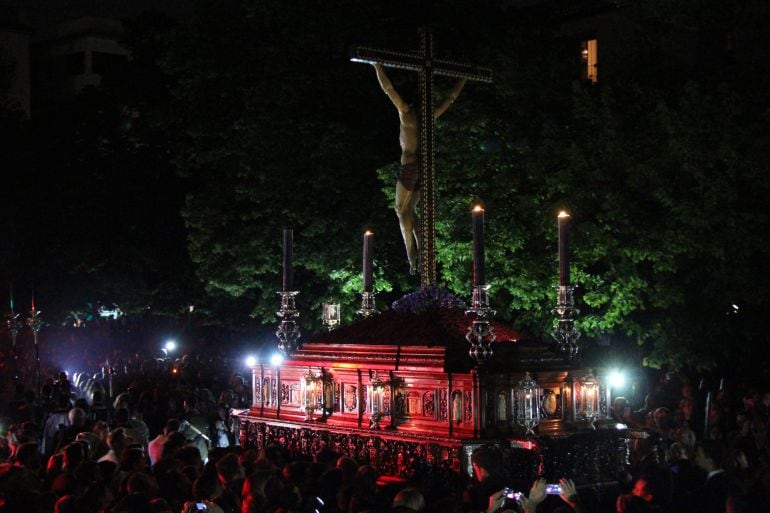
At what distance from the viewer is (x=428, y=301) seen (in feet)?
48.6

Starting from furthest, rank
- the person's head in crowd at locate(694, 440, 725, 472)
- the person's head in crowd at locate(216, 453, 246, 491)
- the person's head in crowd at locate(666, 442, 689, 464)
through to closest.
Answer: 1. the person's head in crowd at locate(666, 442, 689, 464)
2. the person's head in crowd at locate(694, 440, 725, 472)
3. the person's head in crowd at locate(216, 453, 246, 491)

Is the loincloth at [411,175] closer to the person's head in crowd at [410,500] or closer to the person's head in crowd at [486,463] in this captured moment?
the person's head in crowd at [486,463]

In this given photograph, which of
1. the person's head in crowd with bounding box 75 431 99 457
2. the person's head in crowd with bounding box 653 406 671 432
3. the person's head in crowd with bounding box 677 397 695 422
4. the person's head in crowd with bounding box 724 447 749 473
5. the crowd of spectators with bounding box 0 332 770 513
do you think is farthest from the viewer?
the person's head in crowd with bounding box 677 397 695 422

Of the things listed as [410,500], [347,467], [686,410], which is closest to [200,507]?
[410,500]

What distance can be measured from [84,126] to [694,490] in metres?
32.0

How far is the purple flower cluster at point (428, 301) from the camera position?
14.8 meters

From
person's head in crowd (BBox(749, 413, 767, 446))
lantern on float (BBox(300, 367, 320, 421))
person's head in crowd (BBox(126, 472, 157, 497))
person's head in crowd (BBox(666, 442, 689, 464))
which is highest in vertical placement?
lantern on float (BBox(300, 367, 320, 421))

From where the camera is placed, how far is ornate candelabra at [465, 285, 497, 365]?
471 inches

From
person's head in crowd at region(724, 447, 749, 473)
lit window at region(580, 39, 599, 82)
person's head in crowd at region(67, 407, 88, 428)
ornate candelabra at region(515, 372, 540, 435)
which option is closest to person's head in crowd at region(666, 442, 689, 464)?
person's head in crowd at region(724, 447, 749, 473)

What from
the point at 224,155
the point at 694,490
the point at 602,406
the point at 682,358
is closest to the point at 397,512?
the point at 694,490

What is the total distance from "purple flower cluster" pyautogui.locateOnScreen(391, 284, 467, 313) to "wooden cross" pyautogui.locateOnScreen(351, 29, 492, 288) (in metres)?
0.39

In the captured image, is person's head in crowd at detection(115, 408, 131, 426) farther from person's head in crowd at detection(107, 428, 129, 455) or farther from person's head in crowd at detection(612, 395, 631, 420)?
person's head in crowd at detection(612, 395, 631, 420)

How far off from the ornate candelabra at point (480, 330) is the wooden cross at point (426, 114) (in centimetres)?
313

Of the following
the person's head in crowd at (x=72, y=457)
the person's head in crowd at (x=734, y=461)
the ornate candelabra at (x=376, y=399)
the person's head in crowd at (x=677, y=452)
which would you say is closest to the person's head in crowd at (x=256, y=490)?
the person's head in crowd at (x=72, y=457)
